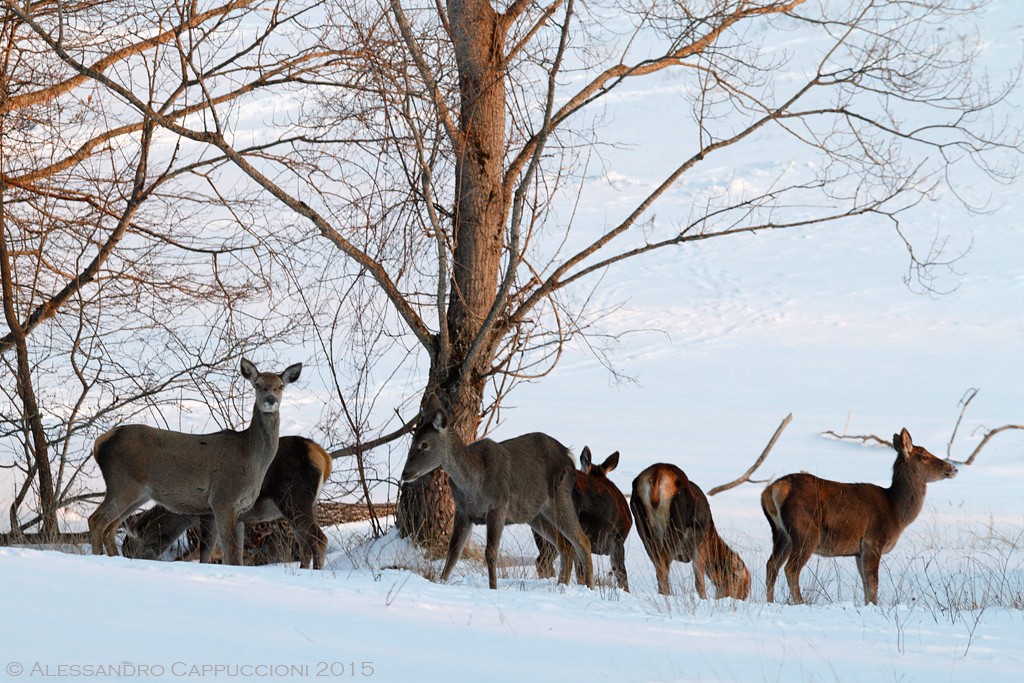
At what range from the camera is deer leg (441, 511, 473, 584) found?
30.6ft

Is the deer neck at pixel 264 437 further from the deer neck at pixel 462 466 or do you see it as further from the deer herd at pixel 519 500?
the deer neck at pixel 462 466

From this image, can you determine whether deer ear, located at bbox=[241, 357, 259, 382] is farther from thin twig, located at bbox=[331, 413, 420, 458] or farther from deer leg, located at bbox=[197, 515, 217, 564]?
thin twig, located at bbox=[331, 413, 420, 458]

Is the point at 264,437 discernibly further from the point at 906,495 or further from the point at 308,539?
the point at 906,495

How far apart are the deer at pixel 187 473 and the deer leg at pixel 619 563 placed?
118 inches

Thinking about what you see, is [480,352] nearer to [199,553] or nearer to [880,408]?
[199,553]

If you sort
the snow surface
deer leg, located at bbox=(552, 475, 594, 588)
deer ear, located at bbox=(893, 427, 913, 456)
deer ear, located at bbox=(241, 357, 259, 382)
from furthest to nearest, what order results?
deer ear, located at bbox=(893, 427, 913, 456) < deer ear, located at bbox=(241, 357, 259, 382) < deer leg, located at bbox=(552, 475, 594, 588) < the snow surface

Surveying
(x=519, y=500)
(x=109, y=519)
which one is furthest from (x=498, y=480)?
(x=109, y=519)

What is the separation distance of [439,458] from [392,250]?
355 centimetres

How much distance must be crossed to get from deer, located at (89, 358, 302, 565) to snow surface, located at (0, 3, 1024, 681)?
4.52ft

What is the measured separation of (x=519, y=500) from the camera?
32.5 feet

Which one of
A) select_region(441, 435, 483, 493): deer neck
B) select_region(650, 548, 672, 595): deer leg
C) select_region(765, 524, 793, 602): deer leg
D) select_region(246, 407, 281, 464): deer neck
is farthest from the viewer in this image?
select_region(246, 407, 281, 464): deer neck

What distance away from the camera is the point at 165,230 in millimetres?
15250

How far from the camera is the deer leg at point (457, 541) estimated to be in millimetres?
9313

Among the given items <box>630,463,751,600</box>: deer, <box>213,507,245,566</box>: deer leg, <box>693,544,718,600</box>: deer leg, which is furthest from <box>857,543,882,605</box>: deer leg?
<box>213,507,245,566</box>: deer leg
